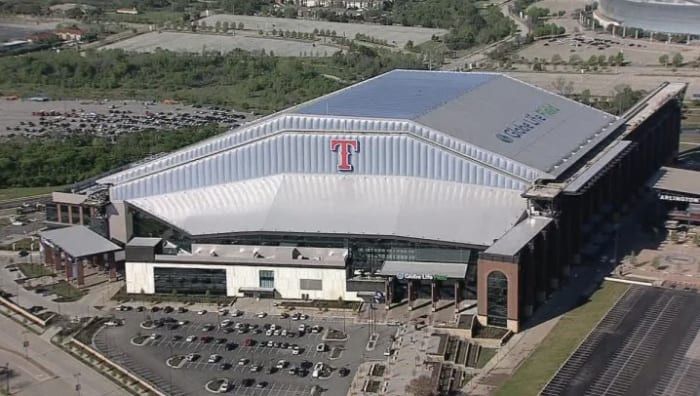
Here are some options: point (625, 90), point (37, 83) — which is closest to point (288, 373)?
point (625, 90)

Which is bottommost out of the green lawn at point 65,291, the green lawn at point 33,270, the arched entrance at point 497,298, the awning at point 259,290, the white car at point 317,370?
the white car at point 317,370

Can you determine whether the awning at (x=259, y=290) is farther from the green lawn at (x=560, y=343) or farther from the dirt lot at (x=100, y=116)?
the dirt lot at (x=100, y=116)

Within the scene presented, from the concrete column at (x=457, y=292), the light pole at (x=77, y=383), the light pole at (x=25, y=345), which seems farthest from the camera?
the concrete column at (x=457, y=292)

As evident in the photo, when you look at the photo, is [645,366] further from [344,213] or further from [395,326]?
[344,213]

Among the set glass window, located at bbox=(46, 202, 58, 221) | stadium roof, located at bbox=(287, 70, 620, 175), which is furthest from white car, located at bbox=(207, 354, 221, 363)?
glass window, located at bbox=(46, 202, 58, 221)

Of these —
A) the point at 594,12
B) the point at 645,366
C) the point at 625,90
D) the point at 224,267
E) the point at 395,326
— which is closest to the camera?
the point at 645,366

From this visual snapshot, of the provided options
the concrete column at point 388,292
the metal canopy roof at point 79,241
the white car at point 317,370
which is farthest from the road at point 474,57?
the white car at point 317,370

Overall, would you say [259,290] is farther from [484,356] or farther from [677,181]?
[677,181]
